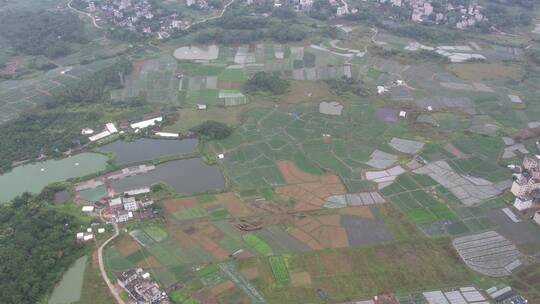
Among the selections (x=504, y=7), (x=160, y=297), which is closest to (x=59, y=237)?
(x=160, y=297)

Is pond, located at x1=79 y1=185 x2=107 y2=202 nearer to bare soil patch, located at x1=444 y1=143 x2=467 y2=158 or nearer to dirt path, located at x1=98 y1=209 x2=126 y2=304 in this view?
dirt path, located at x1=98 y1=209 x2=126 y2=304

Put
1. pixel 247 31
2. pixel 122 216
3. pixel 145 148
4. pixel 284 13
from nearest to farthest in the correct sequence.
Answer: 1. pixel 122 216
2. pixel 145 148
3. pixel 247 31
4. pixel 284 13

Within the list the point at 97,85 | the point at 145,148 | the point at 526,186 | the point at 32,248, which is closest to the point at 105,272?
the point at 32,248

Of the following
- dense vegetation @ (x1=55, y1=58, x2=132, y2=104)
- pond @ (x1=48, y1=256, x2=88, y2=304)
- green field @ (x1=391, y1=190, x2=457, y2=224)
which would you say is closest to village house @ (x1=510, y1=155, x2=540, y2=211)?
green field @ (x1=391, y1=190, x2=457, y2=224)

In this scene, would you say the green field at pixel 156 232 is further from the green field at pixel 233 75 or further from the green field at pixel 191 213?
the green field at pixel 233 75

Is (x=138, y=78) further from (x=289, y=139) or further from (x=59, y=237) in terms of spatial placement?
(x=59, y=237)

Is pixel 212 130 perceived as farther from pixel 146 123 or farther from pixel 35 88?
pixel 35 88
